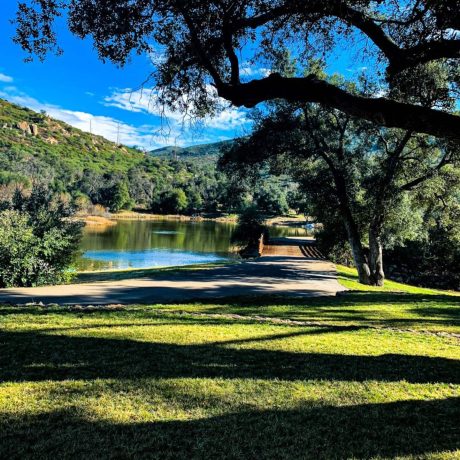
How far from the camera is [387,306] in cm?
1162

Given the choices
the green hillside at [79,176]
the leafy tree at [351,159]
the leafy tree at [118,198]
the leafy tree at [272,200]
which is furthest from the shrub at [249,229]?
the leafy tree at [118,198]

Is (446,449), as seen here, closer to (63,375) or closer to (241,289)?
(63,375)

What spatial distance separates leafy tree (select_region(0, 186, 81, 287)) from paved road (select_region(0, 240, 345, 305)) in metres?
2.58

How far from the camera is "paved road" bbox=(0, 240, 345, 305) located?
11008 millimetres

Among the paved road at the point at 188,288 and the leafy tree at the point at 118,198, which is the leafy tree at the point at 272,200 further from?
the paved road at the point at 188,288

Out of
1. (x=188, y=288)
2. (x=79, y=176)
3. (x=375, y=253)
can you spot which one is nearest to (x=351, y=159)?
(x=375, y=253)

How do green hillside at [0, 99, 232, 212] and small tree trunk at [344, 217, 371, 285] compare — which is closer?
small tree trunk at [344, 217, 371, 285]

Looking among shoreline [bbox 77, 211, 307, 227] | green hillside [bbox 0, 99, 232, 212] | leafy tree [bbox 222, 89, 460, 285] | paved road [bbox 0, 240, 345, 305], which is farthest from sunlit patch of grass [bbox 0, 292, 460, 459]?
green hillside [bbox 0, 99, 232, 212]

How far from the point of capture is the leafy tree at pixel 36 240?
1429cm

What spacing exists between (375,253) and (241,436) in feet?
52.9

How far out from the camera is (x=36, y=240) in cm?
1531

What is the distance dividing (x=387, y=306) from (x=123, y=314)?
7156 mm

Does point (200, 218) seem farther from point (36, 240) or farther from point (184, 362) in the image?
point (184, 362)

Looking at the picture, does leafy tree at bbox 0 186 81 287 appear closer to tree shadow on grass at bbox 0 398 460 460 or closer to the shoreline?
tree shadow on grass at bbox 0 398 460 460
